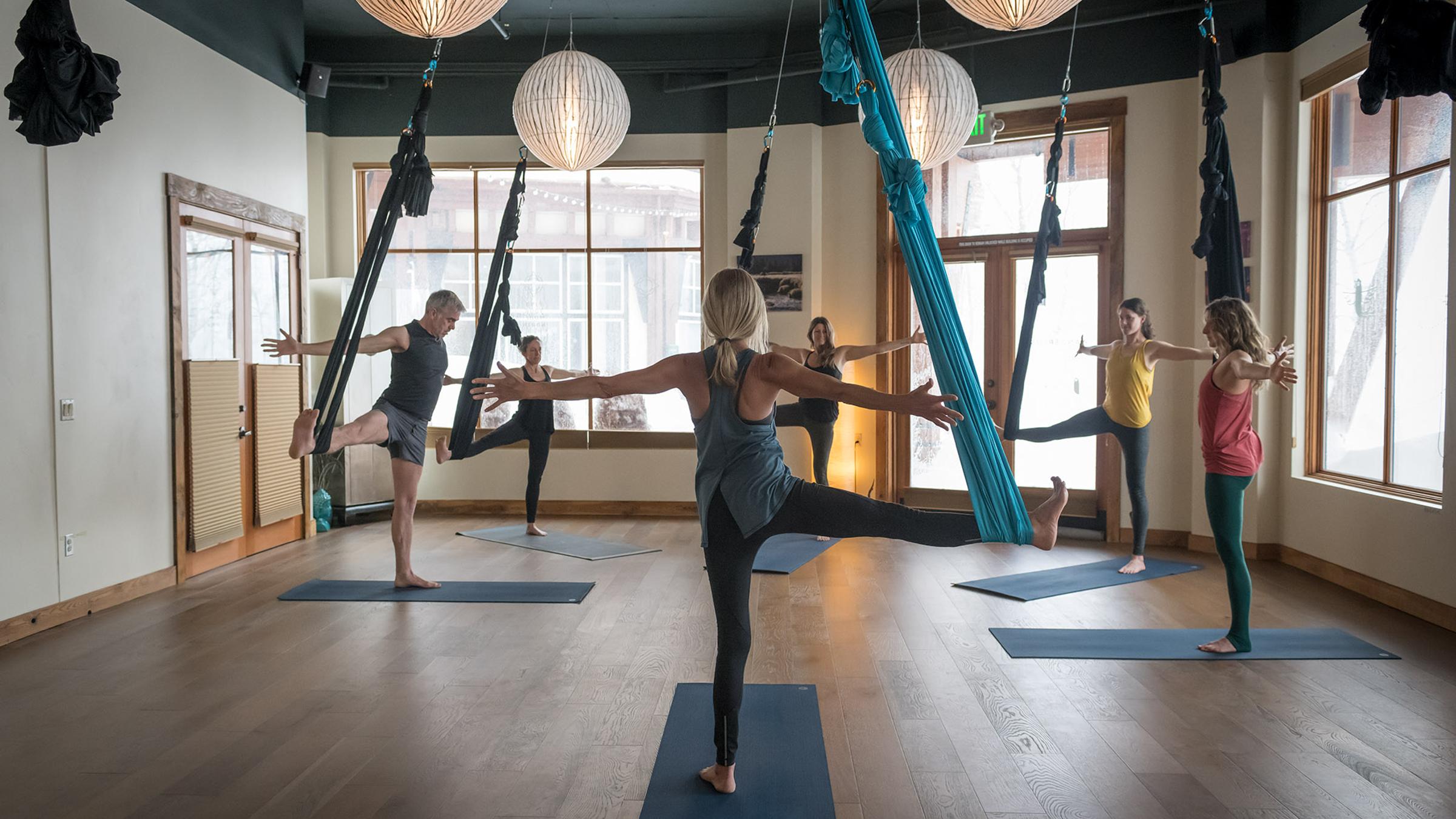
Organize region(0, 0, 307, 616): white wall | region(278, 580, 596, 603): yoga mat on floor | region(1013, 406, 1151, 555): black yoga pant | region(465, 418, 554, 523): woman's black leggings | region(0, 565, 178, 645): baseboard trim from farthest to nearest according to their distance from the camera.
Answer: region(465, 418, 554, 523): woman's black leggings < region(1013, 406, 1151, 555): black yoga pant < region(278, 580, 596, 603): yoga mat on floor < region(0, 0, 307, 616): white wall < region(0, 565, 178, 645): baseboard trim

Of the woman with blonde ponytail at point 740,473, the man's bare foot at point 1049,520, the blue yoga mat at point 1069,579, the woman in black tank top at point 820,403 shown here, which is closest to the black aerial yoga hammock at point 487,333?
the woman with blonde ponytail at point 740,473

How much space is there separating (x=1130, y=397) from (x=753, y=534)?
12.7ft

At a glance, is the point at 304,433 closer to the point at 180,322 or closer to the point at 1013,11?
the point at 180,322

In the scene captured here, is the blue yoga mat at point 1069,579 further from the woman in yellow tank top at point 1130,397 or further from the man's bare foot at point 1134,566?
the woman in yellow tank top at point 1130,397

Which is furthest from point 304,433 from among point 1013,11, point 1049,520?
point 1013,11

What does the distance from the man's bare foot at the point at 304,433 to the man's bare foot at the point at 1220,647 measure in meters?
4.04

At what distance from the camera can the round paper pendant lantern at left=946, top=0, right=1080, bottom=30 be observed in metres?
4.35

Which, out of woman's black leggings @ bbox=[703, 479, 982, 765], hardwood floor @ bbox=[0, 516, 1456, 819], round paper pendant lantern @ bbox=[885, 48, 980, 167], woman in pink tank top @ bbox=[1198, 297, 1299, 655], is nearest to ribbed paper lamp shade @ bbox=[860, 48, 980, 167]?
round paper pendant lantern @ bbox=[885, 48, 980, 167]

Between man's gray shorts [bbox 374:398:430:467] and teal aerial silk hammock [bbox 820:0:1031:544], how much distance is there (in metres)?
3.22

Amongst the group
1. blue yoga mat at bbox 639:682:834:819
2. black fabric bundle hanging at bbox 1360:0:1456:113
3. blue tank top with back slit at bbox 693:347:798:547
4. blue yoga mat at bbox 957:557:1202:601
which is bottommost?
blue yoga mat at bbox 639:682:834:819

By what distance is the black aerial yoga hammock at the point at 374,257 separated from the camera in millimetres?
4086

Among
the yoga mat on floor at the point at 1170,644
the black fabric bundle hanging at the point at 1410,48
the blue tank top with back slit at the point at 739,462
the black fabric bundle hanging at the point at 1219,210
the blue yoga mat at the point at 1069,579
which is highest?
the black fabric bundle hanging at the point at 1410,48

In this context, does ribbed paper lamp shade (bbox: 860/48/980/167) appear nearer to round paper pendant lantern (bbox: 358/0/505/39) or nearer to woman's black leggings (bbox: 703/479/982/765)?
round paper pendant lantern (bbox: 358/0/505/39)

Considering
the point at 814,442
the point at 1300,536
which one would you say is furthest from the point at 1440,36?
the point at 814,442
